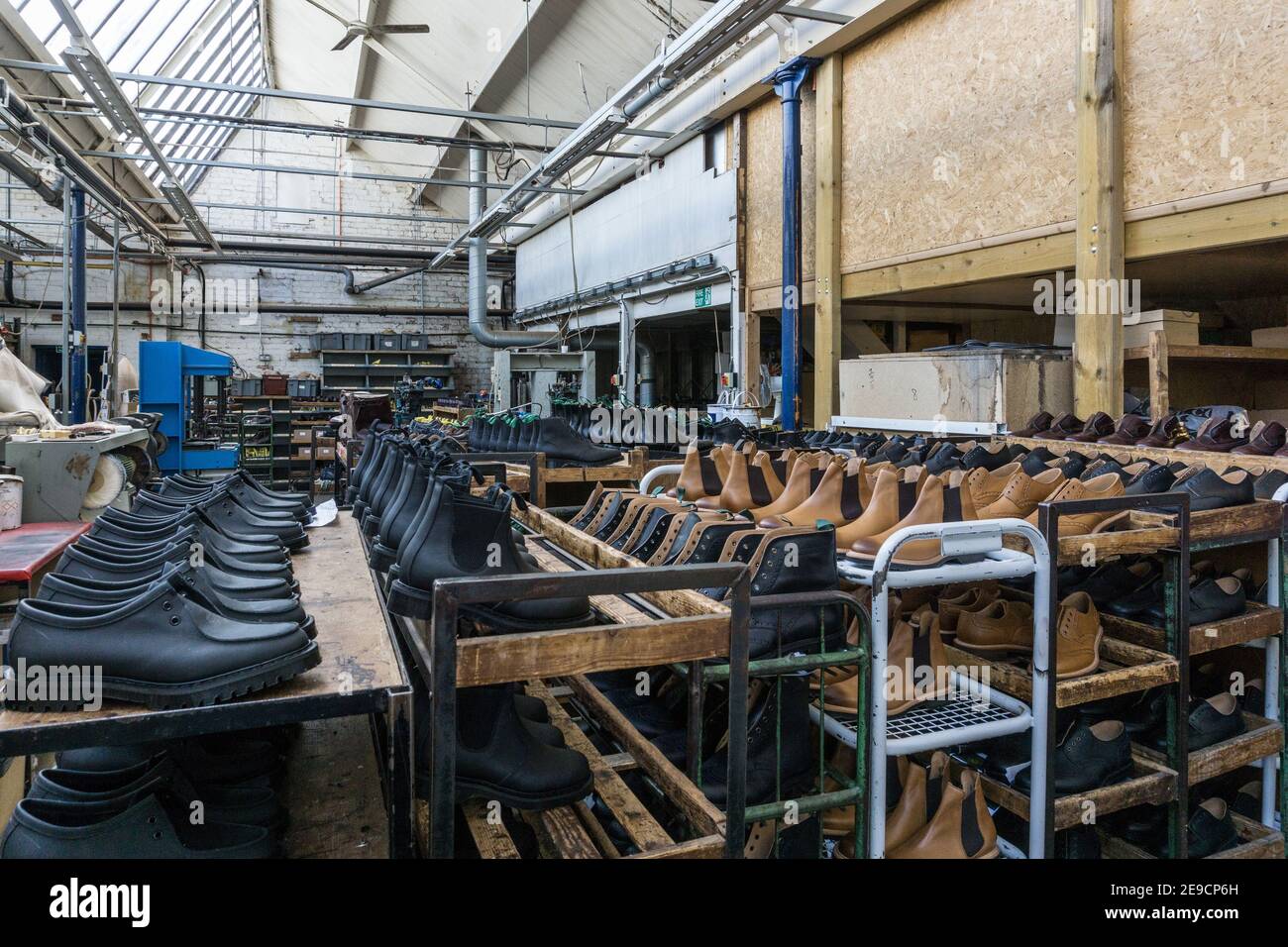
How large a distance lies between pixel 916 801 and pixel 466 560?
1.24 meters

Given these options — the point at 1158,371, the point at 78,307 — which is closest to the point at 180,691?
the point at 1158,371

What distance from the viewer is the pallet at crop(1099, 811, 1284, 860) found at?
2266 mm

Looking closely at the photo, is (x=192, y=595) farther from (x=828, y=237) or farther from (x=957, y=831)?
(x=828, y=237)

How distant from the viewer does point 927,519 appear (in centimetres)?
201

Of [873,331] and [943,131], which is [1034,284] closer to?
[943,131]

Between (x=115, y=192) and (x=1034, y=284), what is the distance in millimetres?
9998

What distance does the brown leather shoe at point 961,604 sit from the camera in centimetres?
246

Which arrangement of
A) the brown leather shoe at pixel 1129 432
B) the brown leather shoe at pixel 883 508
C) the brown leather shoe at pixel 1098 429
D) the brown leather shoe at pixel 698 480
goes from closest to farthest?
the brown leather shoe at pixel 883 508, the brown leather shoe at pixel 698 480, the brown leather shoe at pixel 1129 432, the brown leather shoe at pixel 1098 429

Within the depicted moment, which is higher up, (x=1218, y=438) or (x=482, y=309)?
(x=482, y=309)

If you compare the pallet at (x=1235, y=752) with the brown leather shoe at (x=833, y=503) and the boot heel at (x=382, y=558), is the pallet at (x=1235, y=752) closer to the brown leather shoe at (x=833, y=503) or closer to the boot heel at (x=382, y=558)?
the brown leather shoe at (x=833, y=503)

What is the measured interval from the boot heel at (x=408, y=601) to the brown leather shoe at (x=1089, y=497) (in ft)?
5.22

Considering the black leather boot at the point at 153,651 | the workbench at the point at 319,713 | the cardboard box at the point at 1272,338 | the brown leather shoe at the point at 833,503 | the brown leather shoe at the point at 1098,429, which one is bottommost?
the workbench at the point at 319,713

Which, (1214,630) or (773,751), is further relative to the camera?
(1214,630)

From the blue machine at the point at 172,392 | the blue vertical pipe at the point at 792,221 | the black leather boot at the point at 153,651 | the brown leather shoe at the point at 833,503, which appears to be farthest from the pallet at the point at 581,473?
the blue machine at the point at 172,392
